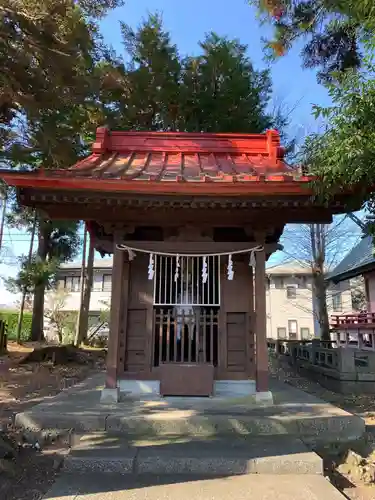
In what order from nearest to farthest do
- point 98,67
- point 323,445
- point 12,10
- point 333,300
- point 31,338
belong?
point 323,445, point 12,10, point 98,67, point 31,338, point 333,300

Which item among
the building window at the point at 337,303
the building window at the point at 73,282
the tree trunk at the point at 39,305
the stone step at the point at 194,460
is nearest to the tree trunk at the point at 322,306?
the building window at the point at 337,303

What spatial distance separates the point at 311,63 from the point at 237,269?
5.89 meters

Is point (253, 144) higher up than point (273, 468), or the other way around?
point (253, 144)

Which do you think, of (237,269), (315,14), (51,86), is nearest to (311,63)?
(315,14)

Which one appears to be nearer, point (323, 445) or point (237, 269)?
point (323, 445)

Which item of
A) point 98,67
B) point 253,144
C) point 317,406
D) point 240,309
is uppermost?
point 98,67

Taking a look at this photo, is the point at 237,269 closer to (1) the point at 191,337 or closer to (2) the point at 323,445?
(1) the point at 191,337

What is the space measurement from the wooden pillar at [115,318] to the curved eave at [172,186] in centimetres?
131

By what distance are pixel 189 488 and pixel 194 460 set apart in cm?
44

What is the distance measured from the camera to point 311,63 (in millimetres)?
9141

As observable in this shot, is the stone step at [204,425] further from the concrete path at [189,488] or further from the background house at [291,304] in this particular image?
the background house at [291,304]

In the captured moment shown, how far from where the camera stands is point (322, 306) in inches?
712

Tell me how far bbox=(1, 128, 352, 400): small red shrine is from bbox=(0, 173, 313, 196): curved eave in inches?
5.0

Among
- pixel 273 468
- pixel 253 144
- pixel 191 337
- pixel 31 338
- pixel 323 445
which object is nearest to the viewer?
pixel 273 468
